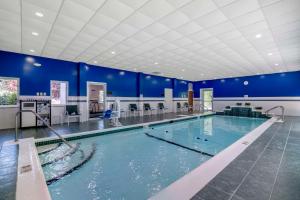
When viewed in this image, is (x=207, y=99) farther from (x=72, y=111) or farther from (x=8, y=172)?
(x=8, y=172)

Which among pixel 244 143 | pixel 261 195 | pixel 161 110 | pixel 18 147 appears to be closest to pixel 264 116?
pixel 161 110

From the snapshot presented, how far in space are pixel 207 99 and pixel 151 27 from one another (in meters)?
11.9

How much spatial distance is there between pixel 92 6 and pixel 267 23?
12.9 ft

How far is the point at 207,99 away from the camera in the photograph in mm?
14250

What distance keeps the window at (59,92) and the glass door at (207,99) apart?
37.1ft

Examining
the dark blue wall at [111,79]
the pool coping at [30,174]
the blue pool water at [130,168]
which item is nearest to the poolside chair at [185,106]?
the dark blue wall at [111,79]

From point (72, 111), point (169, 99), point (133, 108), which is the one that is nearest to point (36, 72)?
point (72, 111)

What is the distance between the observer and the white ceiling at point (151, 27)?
2.93m

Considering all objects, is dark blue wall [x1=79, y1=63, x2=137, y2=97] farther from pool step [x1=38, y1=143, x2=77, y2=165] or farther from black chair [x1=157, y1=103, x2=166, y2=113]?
pool step [x1=38, y1=143, x2=77, y2=165]

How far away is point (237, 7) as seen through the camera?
9.72 feet

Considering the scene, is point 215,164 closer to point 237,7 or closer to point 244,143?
point 244,143

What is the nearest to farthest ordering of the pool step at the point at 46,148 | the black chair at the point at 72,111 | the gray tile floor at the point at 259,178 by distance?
the gray tile floor at the point at 259,178 → the pool step at the point at 46,148 → the black chair at the point at 72,111

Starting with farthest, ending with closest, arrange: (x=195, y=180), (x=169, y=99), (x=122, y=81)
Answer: (x=169, y=99) < (x=122, y=81) < (x=195, y=180)

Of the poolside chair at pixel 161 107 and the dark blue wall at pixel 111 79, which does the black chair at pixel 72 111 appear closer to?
the dark blue wall at pixel 111 79
